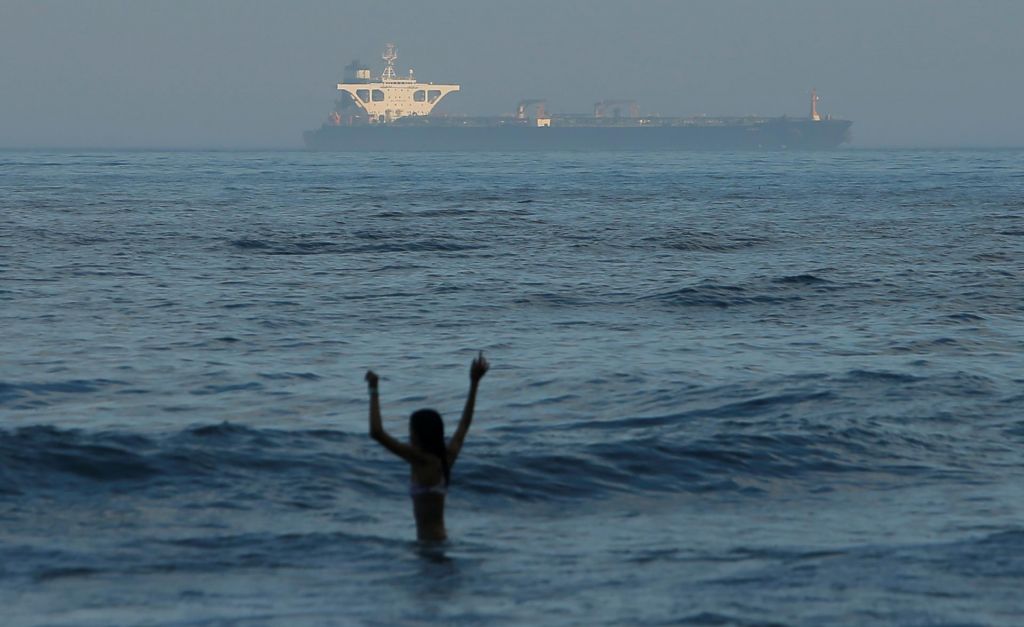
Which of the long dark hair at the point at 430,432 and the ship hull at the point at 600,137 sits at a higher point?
the long dark hair at the point at 430,432

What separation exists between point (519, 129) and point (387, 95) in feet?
78.9

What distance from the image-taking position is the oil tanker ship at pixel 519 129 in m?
145

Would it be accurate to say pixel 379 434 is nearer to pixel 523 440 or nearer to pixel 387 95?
pixel 523 440

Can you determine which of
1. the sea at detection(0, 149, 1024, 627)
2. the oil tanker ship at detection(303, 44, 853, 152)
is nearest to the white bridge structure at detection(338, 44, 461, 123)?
the oil tanker ship at detection(303, 44, 853, 152)

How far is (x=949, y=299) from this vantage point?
20.6m

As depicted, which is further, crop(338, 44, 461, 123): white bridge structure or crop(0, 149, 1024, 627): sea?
crop(338, 44, 461, 123): white bridge structure

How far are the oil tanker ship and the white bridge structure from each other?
127 millimetres

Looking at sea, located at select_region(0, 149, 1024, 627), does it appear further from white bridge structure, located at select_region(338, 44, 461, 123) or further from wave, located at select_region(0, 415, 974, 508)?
white bridge structure, located at select_region(338, 44, 461, 123)

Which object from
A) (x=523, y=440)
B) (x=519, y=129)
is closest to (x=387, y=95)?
(x=519, y=129)

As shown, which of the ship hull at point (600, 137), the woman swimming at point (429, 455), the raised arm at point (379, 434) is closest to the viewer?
Answer: the raised arm at point (379, 434)

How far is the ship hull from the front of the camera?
473ft

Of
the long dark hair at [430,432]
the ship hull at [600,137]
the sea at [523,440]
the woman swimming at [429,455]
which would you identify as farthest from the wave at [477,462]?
the ship hull at [600,137]

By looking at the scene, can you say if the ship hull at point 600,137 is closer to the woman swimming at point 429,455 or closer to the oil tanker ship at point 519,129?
the oil tanker ship at point 519,129

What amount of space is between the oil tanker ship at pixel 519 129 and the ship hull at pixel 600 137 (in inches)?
4.4
